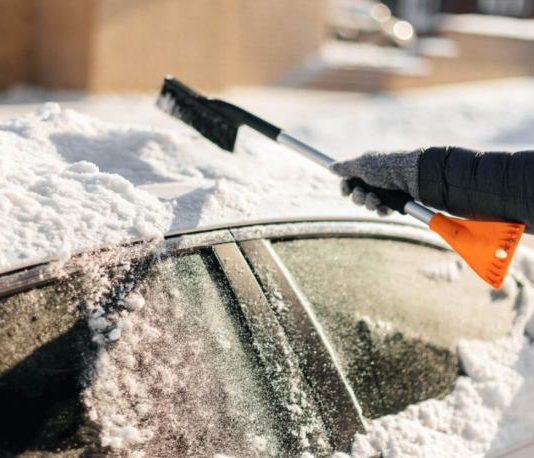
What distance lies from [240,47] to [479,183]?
10.8 metres

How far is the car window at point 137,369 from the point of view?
5.82 ft

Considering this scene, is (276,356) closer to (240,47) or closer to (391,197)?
(391,197)

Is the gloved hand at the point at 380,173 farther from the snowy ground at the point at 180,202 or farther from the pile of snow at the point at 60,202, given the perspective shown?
the pile of snow at the point at 60,202

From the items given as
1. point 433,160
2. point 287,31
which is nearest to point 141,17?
point 287,31

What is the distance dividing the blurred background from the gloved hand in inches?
323

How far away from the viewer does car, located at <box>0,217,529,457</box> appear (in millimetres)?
1806

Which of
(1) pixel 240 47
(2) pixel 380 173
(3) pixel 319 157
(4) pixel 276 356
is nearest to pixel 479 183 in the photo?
(2) pixel 380 173

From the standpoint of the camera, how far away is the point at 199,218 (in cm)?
220

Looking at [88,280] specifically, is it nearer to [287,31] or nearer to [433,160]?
[433,160]

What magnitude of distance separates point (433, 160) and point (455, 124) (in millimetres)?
9110

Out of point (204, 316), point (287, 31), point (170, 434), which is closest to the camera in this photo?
point (170, 434)

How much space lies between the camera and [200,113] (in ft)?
10.5

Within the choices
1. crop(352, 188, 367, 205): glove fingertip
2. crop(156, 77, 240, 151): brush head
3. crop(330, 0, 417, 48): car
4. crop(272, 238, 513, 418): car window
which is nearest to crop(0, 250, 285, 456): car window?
crop(272, 238, 513, 418): car window

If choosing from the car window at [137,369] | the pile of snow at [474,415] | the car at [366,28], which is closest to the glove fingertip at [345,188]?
the pile of snow at [474,415]
